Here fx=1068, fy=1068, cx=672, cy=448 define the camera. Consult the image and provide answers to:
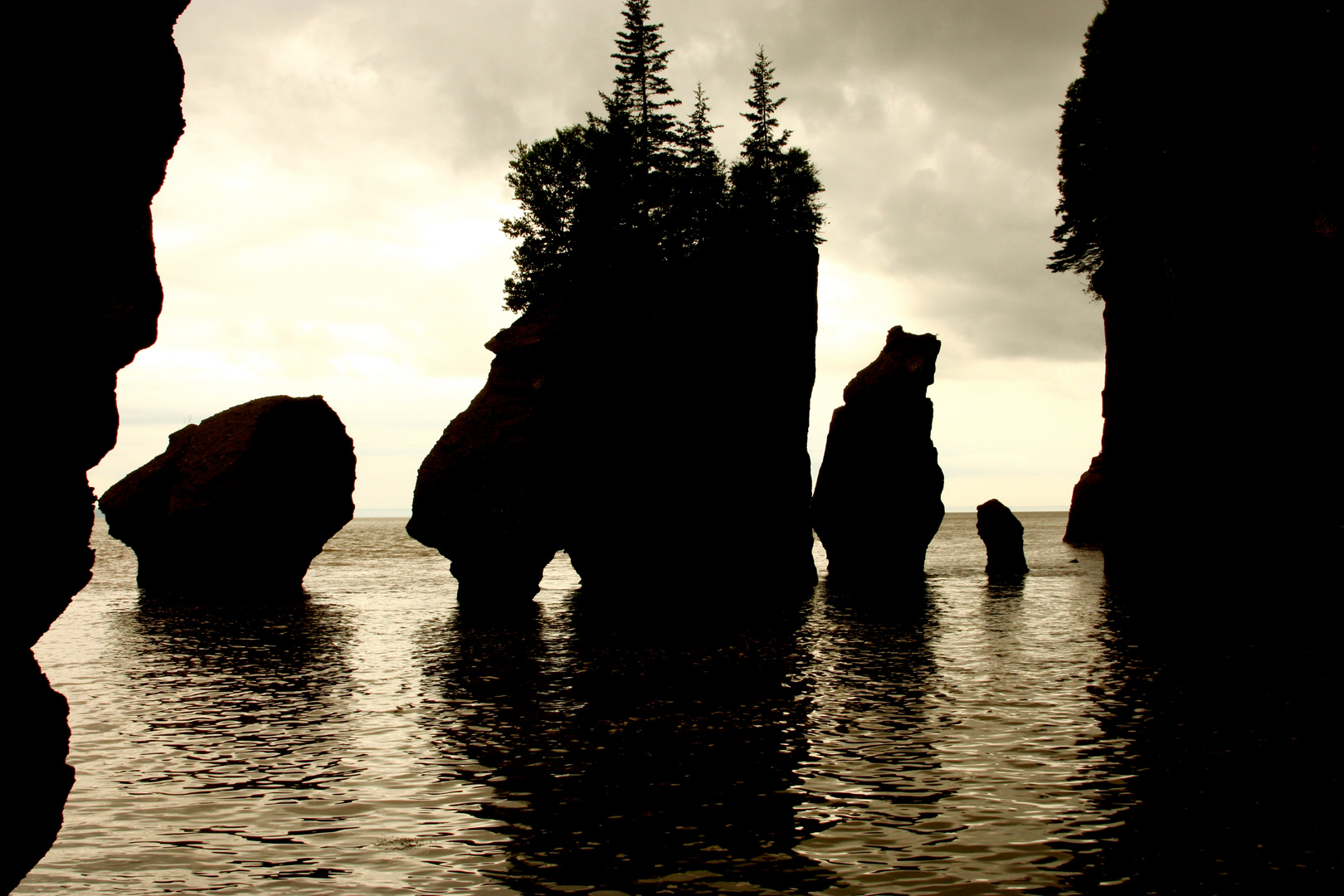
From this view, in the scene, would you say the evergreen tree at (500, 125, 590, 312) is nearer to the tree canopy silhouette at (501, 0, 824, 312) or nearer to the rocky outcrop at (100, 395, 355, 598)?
the tree canopy silhouette at (501, 0, 824, 312)

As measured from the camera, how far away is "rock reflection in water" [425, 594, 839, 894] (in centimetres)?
703

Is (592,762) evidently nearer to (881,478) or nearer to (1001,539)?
(881,478)

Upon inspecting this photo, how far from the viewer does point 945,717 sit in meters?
11.9

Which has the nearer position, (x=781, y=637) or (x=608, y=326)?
(x=781, y=637)

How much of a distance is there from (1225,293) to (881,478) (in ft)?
46.8

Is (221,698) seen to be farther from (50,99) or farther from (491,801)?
(50,99)

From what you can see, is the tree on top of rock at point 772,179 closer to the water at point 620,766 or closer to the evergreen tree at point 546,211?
the evergreen tree at point 546,211

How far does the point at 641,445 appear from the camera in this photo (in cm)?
2269

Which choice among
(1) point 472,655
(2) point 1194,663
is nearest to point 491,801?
(1) point 472,655

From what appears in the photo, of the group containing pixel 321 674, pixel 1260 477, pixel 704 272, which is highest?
pixel 704 272

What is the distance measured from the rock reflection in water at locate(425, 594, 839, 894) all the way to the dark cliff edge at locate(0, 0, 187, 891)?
10.4 feet

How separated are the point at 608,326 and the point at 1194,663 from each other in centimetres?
1346

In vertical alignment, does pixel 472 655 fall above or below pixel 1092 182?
below

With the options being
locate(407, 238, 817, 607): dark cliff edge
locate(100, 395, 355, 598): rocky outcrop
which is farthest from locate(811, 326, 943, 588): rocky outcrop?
locate(100, 395, 355, 598): rocky outcrop
